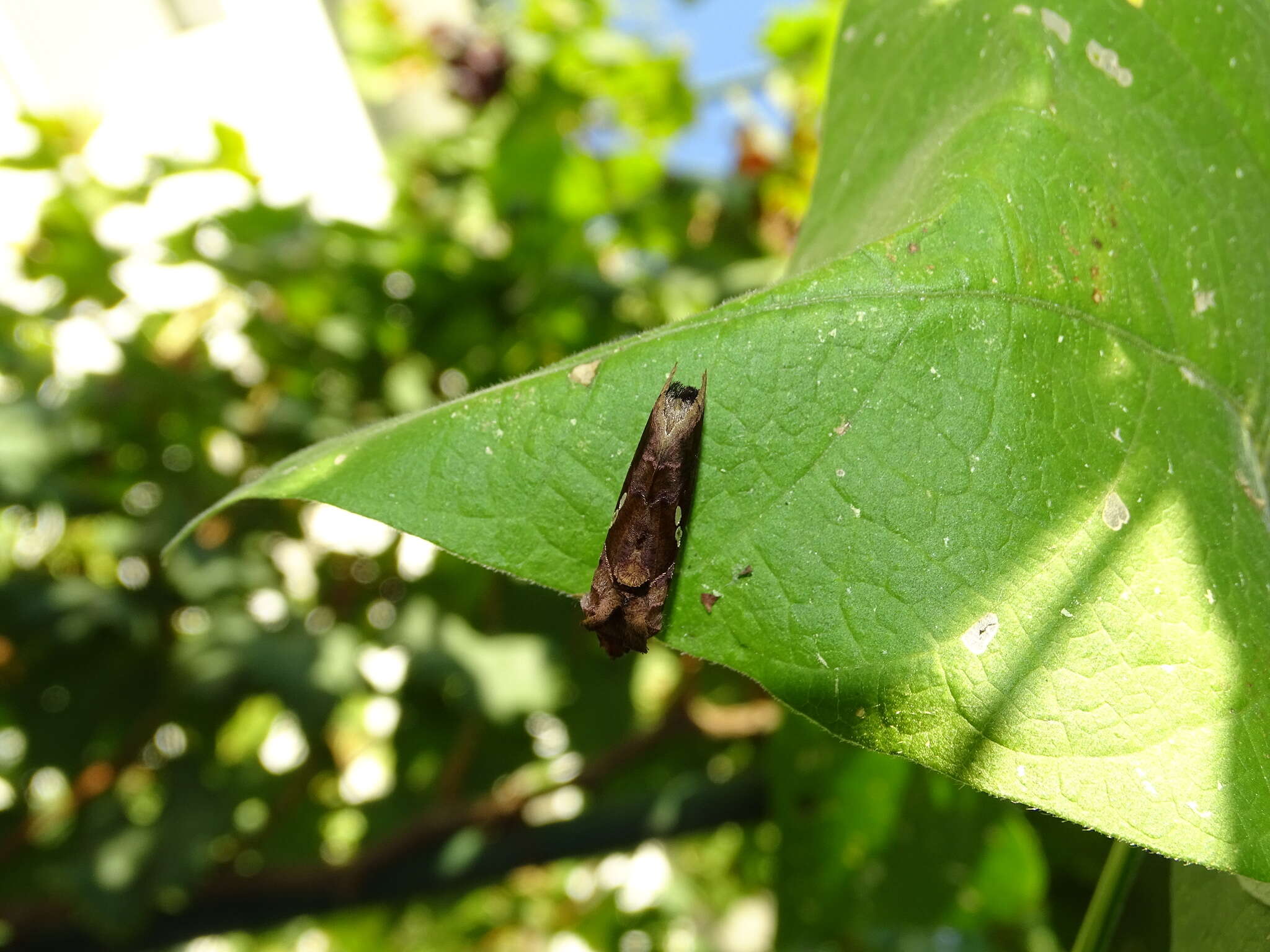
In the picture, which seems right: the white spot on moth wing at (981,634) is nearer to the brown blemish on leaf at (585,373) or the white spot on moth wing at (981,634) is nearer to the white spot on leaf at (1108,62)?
the brown blemish on leaf at (585,373)

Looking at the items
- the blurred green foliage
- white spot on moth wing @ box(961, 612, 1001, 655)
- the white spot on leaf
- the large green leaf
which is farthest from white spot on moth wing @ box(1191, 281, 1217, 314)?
the blurred green foliage

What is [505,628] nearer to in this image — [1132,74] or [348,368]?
[348,368]

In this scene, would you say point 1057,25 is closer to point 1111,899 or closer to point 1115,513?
point 1115,513

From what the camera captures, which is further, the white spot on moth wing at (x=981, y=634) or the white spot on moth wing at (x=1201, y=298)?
the white spot on moth wing at (x=1201, y=298)

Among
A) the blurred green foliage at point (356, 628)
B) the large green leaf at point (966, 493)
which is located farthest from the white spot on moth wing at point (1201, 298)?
the blurred green foliage at point (356, 628)

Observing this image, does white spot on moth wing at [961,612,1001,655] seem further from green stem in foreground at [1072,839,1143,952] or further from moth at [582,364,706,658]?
green stem in foreground at [1072,839,1143,952]

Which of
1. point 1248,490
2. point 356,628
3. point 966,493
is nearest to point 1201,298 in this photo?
point 1248,490
